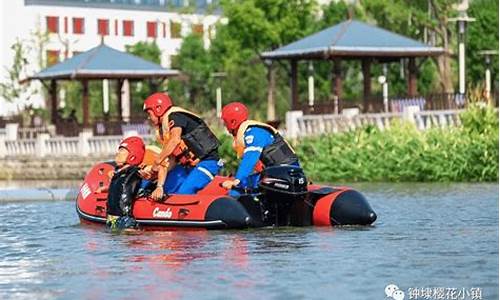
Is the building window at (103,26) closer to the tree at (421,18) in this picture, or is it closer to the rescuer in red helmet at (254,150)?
the tree at (421,18)

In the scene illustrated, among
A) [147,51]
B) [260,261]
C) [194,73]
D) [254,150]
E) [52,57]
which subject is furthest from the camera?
[147,51]

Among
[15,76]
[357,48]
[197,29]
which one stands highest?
[197,29]

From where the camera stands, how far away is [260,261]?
16.3 m

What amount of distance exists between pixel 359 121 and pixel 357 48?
4262mm

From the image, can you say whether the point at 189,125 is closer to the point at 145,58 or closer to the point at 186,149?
the point at 186,149

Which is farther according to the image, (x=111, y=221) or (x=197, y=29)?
(x=197, y=29)

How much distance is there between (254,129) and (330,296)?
23.8ft

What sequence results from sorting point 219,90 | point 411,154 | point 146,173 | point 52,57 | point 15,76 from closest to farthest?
1. point 146,173
2. point 411,154
3. point 15,76
4. point 219,90
5. point 52,57

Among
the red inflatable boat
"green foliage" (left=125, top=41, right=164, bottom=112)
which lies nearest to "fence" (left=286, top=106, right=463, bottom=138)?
the red inflatable boat

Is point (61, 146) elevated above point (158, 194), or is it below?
below

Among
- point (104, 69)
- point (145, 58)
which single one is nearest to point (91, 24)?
point (145, 58)

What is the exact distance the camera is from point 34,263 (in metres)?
16.8

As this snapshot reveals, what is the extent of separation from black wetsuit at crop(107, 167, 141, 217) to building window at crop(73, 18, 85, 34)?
3403 inches

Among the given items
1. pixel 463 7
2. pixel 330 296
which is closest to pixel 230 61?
pixel 463 7
